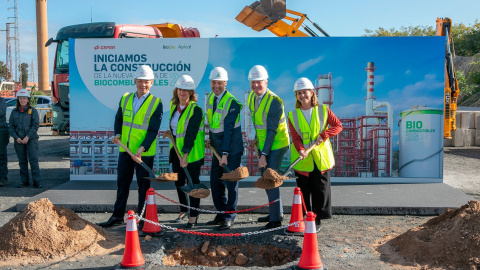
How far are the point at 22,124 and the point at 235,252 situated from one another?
A: 5.90 m

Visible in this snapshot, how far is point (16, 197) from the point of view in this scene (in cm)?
870

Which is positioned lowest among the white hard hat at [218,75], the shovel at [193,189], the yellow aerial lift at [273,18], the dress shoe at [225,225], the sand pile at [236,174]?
the dress shoe at [225,225]

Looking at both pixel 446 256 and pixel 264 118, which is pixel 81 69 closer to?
pixel 264 118

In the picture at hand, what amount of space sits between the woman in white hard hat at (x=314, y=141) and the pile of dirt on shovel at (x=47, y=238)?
2457mm

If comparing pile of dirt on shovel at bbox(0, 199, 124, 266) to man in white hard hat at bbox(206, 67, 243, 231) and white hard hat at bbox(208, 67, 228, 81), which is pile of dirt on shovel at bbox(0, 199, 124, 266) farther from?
white hard hat at bbox(208, 67, 228, 81)

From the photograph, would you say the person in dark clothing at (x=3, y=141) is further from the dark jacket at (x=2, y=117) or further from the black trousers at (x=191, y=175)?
the black trousers at (x=191, y=175)

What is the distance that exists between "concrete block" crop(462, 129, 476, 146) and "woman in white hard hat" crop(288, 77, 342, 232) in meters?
14.9

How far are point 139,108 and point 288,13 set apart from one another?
25.8 feet

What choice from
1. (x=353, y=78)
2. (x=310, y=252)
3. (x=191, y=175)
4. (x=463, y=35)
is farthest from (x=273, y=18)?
(x=463, y=35)

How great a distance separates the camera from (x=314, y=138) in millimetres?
6184

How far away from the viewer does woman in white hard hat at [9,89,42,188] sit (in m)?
9.57

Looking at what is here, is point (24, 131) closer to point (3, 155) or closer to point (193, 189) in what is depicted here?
point (3, 155)

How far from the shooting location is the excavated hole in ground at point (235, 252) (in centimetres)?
558

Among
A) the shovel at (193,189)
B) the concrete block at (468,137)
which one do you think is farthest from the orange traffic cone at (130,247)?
the concrete block at (468,137)
